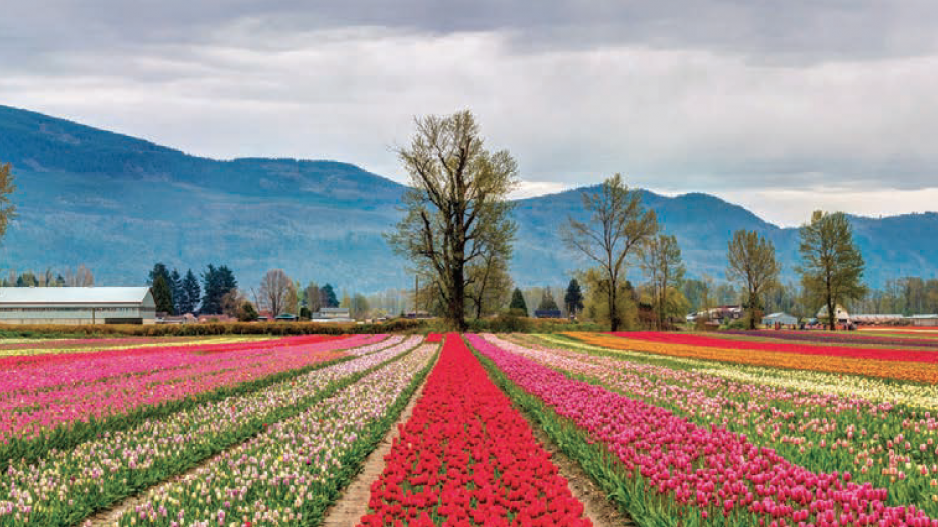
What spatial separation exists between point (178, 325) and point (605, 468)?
191 ft

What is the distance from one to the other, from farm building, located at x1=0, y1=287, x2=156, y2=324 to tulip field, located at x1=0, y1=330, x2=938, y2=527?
106127mm

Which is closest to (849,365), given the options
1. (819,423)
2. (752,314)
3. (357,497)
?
(819,423)

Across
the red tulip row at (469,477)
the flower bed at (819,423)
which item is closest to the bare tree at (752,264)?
the flower bed at (819,423)

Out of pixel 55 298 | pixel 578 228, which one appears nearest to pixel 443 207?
pixel 578 228

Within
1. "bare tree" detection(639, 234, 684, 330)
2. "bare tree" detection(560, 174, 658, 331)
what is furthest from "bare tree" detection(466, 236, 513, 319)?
"bare tree" detection(639, 234, 684, 330)

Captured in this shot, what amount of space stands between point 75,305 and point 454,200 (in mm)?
84796

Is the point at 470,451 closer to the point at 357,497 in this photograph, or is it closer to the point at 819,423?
the point at 357,497

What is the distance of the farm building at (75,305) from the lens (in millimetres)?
108125

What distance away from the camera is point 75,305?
363 ft

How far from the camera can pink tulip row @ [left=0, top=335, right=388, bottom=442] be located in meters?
11.5

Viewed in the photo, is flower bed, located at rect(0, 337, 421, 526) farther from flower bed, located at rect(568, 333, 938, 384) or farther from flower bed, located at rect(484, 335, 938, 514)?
flower bed, located at rect(568, 333, 938, 384)

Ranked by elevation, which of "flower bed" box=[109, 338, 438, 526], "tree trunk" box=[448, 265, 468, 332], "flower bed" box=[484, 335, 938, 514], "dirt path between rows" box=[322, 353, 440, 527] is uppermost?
"tree trunk" box=[448, 265, 468, 332]

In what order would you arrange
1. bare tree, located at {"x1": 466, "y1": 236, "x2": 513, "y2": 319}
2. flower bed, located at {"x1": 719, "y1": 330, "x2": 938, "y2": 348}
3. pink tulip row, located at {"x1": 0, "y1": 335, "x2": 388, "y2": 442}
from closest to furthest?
pink tulip row, located at {"x1": 0, "y1": 335, "x2": 388, "y2": 442} < flower bed, located at {"x1": 719, "y1": 330, "x2": 938, "y2": 348} < bare tree, located at {"x1": 466, "y1": 236, "x2": 513, "y2": 319}

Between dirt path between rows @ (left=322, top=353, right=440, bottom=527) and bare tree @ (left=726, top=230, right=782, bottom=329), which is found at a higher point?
bare tree @ (left=726, top=230, right=782, bottom=329)
